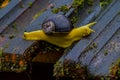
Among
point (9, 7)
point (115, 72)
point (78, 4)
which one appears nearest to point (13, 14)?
point (9, 7)

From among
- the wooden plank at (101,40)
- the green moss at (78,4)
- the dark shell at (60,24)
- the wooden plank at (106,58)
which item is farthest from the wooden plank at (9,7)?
the wooden plank at (106,58)

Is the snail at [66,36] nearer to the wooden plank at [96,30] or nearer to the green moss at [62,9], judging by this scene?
the wooden plank at [96,30]

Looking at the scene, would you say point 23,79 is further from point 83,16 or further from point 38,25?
point 83,16

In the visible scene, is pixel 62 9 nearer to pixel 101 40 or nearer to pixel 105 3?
pixel 105 3

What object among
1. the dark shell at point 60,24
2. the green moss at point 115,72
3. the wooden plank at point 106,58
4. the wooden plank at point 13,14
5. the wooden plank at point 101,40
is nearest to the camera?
the green moss at point 115,72

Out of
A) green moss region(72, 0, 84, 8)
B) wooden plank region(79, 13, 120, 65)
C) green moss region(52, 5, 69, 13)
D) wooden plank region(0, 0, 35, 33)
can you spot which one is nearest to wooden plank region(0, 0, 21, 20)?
wooden plank region(0, 0, 35, 33)

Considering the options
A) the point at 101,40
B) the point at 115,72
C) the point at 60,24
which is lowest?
the point at 115,72

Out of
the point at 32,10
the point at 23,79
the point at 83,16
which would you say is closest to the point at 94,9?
the point at 83,16

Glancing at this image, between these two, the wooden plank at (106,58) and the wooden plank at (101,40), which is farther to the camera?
the wooden plank at (101,40)

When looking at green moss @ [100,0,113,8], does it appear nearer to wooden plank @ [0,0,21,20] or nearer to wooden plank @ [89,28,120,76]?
wooden plank @ [89,28,120,76]
